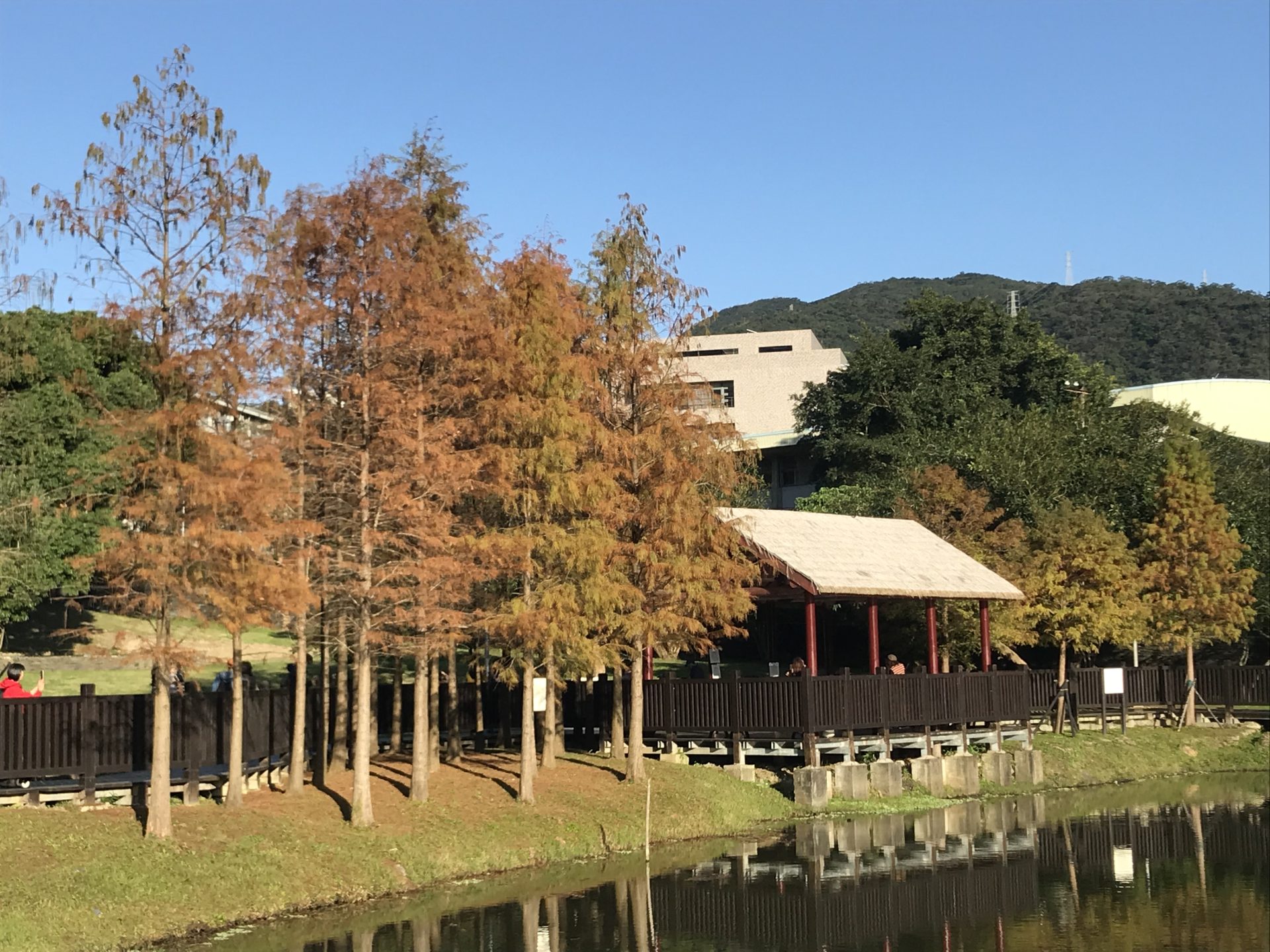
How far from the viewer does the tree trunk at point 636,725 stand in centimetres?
2991

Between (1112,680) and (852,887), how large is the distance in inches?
904

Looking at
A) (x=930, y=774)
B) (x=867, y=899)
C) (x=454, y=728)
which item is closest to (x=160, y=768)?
(x=454, y=728)

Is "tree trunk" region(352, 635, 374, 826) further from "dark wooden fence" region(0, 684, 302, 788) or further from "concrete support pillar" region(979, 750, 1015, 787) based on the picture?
"concrete support pillar" region(979, 750, 1015, 787)

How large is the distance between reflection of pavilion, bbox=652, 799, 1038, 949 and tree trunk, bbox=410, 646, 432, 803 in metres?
4.44

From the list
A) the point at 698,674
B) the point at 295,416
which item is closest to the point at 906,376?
the point at 698,674

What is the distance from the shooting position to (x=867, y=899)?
22.9m

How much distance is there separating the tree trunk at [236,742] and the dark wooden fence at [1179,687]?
28712 millimetres

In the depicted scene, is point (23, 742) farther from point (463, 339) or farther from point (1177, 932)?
point (1177, 932)

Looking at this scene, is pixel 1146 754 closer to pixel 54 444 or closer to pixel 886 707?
pixel 886 707

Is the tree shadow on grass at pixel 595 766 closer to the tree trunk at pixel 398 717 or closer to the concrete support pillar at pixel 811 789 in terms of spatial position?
the tree trunk at pixel 398 717

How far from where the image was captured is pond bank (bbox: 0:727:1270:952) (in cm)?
1814

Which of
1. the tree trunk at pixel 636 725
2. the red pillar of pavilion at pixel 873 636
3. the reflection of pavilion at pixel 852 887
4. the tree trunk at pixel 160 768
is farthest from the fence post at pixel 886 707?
the tree trunk at pixel 160 768

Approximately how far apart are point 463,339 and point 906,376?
162ft

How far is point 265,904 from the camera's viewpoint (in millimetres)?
19828
